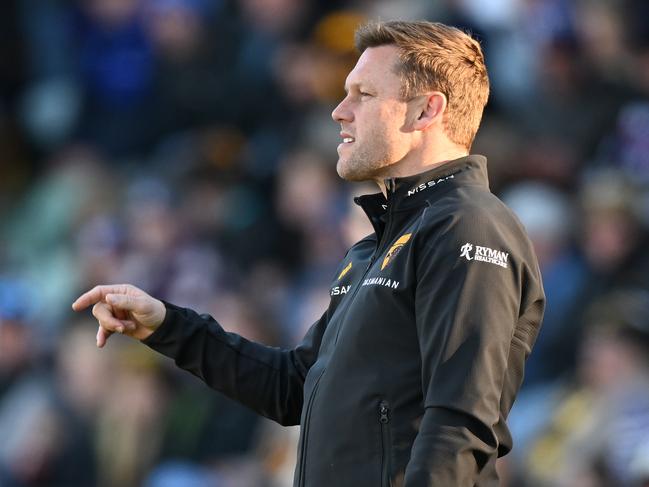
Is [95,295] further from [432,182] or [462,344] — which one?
[462,344]

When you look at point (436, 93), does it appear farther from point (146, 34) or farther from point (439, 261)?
point (146, 34)

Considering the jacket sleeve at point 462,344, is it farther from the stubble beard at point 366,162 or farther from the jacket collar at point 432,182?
the stubble beard at point 366,162

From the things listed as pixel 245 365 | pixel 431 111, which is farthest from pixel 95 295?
pixel 431 111

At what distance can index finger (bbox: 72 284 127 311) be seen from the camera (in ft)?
10.9

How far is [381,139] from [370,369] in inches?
22.8

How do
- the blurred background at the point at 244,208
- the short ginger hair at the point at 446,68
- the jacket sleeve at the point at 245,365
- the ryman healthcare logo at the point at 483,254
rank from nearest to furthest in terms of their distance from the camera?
1. the ryman healthcare logo at the point at 483,254
2. the short ginger hair at the point at 446,68
3. the jacket sleeve at the point at 245,365
4. the blurred background at the point at 244,208

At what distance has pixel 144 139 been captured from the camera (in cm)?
998

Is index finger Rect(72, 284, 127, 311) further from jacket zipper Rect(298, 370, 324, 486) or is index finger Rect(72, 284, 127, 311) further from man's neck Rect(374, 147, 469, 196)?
man's neck Rect(374, 147, 469, 196)

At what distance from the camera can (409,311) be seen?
2.92 metres

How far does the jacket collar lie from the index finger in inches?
27.3

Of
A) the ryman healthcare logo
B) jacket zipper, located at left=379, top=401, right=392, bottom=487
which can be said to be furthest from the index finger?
the ryman healthcare logo

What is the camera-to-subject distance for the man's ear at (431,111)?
3166 millimetres

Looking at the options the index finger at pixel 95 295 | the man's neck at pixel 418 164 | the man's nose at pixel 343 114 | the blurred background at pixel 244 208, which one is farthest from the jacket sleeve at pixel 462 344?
the blurred background at pixel 244 208

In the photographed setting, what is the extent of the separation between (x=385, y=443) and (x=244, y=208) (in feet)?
19.4
